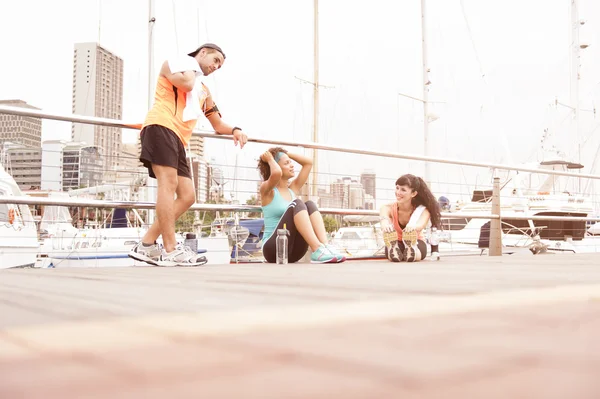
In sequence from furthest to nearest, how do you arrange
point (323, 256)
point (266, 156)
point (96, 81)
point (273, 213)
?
1. point (96, 81)
2. point (266, 156)
3. point (273, 213)
4. point (323, 256)

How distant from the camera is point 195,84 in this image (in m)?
3.22

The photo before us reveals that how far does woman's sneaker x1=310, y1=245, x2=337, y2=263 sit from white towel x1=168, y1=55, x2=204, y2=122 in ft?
3.64

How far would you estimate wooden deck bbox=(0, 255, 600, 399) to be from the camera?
361mm

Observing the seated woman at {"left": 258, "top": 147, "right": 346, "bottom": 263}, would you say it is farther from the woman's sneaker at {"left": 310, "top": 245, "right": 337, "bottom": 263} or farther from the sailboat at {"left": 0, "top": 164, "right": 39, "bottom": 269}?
the sailboat at {"left": 0, "top": 164, "right": 39, "bottom": 269}

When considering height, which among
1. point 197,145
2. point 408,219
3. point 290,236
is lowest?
point 290,236

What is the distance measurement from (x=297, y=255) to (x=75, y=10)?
13.6 meters

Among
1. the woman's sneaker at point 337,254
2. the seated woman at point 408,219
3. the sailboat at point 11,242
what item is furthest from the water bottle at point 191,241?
the sailboat at point 11,242

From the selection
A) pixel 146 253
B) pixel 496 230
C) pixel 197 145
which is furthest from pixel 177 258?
pixel 496 230

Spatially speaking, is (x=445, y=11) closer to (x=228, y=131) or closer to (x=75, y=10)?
(x=75, y=10)

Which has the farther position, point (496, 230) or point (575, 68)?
point (575, 68)

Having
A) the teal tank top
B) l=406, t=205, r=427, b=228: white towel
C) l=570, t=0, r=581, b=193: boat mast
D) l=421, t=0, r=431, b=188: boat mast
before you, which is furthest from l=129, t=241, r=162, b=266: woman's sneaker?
l=570, t=0, r=581, b=193: boat mast

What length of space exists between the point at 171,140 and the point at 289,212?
3.17ft

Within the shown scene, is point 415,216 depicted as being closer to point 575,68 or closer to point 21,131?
point 21,131

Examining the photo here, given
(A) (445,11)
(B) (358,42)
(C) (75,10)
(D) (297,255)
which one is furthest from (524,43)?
(D) (297,255)
